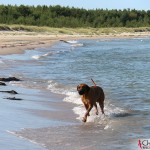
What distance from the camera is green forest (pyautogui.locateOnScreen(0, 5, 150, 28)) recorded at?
7969 cm

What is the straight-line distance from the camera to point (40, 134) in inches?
297

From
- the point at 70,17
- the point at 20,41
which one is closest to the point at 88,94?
the point at 20,41

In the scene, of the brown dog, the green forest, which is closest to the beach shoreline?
the brown dog

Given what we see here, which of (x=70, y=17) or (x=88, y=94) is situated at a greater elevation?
(x=88, y=94)

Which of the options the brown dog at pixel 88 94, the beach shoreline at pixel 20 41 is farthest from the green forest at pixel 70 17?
the brown dog at pixel 88 94

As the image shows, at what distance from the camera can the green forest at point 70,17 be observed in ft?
261

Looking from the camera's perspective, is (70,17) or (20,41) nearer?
(20,41)

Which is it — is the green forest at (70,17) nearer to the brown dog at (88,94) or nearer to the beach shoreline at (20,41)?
the beach shoreline at (20,41)

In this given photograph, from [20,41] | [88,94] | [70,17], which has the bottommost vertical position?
[70,17]

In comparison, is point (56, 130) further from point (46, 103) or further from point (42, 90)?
point (42, 90)

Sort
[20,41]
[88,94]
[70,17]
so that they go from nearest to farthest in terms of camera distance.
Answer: [88,94], [20,41], [70,17]

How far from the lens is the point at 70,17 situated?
316ft

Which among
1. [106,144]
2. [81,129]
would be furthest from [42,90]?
[106,144]

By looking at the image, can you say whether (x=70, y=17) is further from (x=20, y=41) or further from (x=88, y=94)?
(x=88, y=94)
